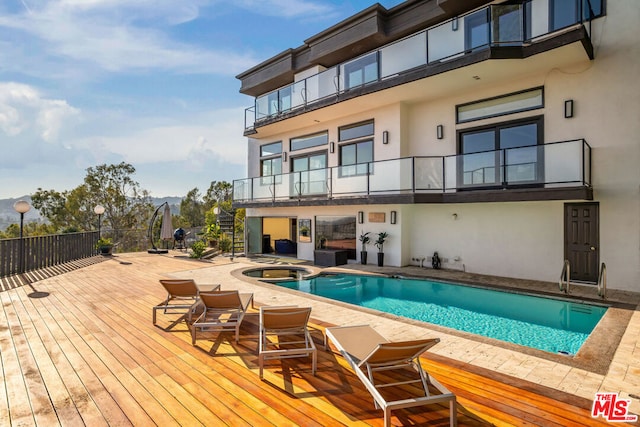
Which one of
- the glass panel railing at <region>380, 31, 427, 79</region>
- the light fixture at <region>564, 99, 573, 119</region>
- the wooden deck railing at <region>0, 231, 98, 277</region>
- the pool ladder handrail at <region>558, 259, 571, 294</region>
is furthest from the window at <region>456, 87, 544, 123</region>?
the wooden deck railing at <region>0, 231, 98, 277</region>

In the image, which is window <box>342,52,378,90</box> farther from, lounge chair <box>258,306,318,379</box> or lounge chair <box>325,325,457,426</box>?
lounge chair <box>325,325,457,426</box>

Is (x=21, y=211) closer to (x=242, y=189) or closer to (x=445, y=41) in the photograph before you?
(x=242, y=189)

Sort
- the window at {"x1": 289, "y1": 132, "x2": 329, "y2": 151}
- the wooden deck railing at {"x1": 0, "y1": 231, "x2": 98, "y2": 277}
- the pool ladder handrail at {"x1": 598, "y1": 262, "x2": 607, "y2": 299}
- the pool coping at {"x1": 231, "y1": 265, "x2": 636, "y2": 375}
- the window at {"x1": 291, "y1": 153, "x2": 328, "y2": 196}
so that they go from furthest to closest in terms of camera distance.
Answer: the window at {"x1": 289, "y1": 132, "x2": 329, "y2": 151} < the window at {"x1": 291, "y1": 153, "x2": 328, "y2": 196} < the wooden deck railing at {"x1": 0, "y1": 231, "x2": 98, "y2": 277} < the pool ladder handrail at {"x1": 598, "y1": 262, "x2": 607, "y2": 299} < the pool coping at {"x1": 231, "y1": 265, "x2": 636, "y2": 375}

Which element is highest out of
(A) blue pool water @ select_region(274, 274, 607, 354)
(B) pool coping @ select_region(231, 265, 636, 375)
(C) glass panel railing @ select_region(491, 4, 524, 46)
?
(C) glass panel railing @ select_region(491, 4, 524, 46)

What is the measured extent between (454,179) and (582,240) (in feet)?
11.8

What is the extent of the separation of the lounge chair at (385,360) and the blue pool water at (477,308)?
10.1 feet

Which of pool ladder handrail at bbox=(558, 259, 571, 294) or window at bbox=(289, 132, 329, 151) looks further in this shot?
window at bbox=(289, 132, 329, 151)

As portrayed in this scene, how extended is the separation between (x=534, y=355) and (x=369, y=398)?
260cm

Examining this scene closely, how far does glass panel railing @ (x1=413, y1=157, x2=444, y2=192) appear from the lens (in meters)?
10.0

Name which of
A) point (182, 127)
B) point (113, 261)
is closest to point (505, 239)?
point (113, 261)

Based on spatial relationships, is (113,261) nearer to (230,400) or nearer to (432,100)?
(230,400)

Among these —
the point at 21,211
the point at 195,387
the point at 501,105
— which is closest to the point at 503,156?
the point at 501,105

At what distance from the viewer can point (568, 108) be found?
28.2 feet

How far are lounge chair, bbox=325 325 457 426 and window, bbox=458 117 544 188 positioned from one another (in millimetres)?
6883
